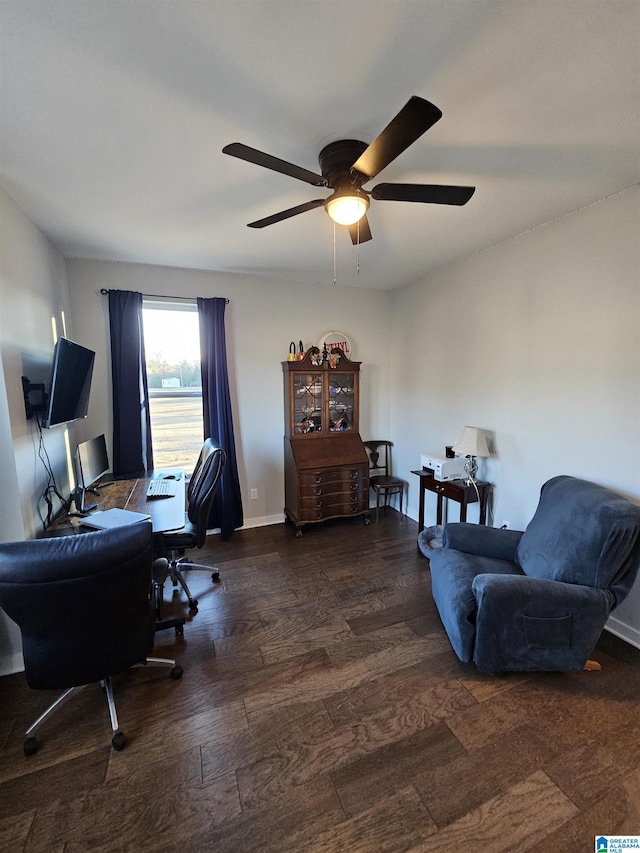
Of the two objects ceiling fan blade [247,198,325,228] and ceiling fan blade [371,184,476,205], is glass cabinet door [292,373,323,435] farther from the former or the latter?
ceiling fan blade [371,184,476,205]

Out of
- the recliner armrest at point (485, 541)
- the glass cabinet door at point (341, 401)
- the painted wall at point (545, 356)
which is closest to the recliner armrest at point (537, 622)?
the recliner armrest at point (485, 541)

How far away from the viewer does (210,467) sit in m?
2.45

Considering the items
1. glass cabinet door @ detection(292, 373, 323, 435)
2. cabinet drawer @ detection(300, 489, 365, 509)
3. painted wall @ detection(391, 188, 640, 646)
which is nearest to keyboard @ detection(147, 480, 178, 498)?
cabinet drawer @ detection(300, 489, 365, 509)

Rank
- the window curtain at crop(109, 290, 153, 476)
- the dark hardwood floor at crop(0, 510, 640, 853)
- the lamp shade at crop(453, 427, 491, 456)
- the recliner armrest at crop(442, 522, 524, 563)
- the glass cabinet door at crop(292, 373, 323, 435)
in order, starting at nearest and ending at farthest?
the dark hardwood floor at crop(0, 510, 640, 853), the recliner armrest at crop(442, 522, 524, 563), the lamp shade at crop(453, 427, 491, 456), the window curtain at crop(109, 290, 153, 476), the glass cabinet door at crop(292, 373, 323, 435)

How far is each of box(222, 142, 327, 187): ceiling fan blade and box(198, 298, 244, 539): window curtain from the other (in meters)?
2.16

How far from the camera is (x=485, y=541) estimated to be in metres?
2.37

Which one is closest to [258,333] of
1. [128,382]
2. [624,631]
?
[128,382]

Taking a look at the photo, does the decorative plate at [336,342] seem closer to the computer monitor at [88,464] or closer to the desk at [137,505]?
the desk at [137,505]

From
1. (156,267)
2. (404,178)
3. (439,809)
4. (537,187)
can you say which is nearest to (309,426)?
(156,267)

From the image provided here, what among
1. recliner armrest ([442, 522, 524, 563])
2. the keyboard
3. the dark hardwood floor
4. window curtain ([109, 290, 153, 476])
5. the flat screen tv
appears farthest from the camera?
window curtain ([109, 290, 153, 476])

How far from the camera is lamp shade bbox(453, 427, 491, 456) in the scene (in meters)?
2.89

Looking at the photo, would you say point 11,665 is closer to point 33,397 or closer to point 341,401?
point 33,397

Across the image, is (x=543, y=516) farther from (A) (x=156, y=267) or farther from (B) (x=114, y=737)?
(A) (x=156, y=267)

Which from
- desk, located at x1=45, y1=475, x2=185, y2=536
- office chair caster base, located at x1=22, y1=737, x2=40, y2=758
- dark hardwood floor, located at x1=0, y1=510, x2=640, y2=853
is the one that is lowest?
dark hardwood floor, located at x1=0, y1=510, x2=640, y2=853
